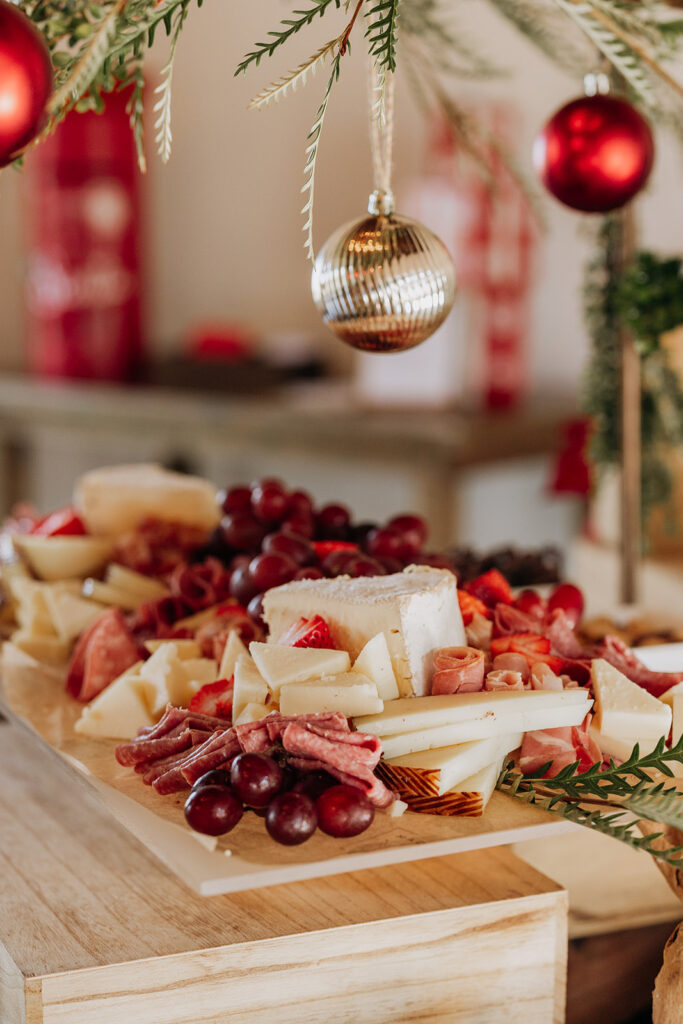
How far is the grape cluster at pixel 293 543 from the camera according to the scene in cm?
115

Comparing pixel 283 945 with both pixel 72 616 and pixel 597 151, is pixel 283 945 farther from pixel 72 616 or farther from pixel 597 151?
pixel 597 151

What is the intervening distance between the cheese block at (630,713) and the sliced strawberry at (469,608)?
0.51 feet

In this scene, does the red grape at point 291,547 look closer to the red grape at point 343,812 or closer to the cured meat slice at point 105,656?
the cured meat slice at point 105,656

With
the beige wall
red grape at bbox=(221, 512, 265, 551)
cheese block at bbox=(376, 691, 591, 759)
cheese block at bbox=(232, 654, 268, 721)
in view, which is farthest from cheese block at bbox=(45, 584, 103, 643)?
the beige wall

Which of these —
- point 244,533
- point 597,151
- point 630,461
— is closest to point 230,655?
point 244,533

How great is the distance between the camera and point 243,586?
1179 mm

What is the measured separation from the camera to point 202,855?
820 mm

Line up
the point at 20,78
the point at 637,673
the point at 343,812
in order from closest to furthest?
the point at 20,78
the point at 343,812
the point at 637,673

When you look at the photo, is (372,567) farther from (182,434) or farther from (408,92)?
(408,92)

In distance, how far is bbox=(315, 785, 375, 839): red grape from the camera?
825 mm

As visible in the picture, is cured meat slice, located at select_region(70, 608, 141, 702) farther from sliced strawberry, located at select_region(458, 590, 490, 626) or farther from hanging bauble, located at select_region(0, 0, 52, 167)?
hanging bauble, located at select_region(0, 0, 52, 167)

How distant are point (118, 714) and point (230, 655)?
0.11 meters

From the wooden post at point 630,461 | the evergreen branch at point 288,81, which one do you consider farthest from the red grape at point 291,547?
the wooden post at point 630,461

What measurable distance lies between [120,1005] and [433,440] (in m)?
1.81
